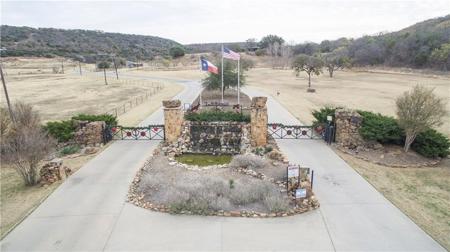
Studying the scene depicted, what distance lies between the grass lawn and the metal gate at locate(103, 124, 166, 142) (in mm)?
10155

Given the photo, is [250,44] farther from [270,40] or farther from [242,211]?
[242,211]

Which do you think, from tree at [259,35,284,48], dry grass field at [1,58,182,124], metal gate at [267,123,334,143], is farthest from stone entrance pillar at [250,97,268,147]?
tree at [259,35,284,48]

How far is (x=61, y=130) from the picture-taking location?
17375mm

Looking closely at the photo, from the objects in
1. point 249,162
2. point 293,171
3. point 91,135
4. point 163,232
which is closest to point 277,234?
point 293,171

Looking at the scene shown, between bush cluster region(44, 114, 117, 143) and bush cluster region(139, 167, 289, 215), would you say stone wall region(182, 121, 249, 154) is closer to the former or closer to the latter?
bush cluster region(139, 167, 289, 215)

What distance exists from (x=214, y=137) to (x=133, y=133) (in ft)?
16.8

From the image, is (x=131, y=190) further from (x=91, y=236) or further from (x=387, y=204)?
(x=387, y=204)

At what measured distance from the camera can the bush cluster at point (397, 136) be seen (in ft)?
48.2

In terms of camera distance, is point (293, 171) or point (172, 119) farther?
point (172, 119)

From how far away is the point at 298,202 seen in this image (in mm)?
10344

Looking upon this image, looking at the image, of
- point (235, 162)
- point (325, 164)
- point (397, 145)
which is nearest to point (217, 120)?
point (235, 162)

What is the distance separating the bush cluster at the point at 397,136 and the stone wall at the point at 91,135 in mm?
13912

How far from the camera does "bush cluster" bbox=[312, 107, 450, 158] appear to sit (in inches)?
578

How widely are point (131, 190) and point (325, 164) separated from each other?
8.40m
